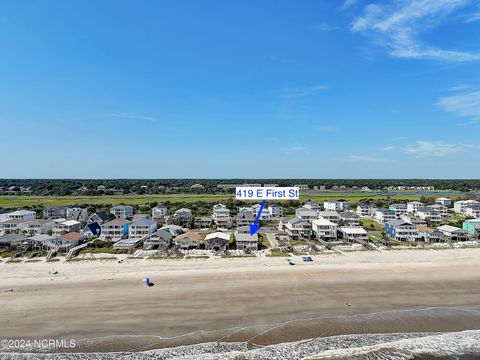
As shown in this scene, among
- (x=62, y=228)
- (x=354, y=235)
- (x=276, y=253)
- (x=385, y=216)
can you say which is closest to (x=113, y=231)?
(x=62, y=228)

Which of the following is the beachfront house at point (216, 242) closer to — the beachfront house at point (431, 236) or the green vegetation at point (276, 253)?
the green vegetation at point (276, 253)

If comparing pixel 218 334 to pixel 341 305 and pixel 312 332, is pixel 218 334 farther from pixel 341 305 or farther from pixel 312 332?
pixel 341 305

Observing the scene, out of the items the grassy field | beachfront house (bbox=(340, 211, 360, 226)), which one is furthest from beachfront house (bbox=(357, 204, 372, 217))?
the grassy field

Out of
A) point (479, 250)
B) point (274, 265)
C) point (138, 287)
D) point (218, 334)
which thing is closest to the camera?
point (218, 334)

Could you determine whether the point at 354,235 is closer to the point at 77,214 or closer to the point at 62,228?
the point at 62,228

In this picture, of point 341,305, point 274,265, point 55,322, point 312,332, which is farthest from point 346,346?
point 55,322

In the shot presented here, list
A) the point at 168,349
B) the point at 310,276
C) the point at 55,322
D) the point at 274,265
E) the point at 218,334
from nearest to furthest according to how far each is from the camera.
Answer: the point at 168,349, the point at 218,334, the point at 55,322, the point at 310,276, the point at 274,265
